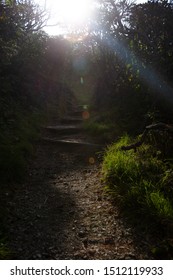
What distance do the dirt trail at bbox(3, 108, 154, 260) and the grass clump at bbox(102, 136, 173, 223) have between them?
351mm

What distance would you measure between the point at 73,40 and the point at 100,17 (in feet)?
26.8

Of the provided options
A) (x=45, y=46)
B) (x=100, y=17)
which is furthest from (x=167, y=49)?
(x=45, y=46)

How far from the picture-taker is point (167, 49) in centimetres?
976

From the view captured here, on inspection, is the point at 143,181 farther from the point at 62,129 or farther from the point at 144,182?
the point at 62,129

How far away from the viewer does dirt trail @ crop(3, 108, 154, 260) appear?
4.46 meters

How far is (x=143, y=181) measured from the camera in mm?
5699

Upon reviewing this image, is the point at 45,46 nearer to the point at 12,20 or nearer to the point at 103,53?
the point at 103,53

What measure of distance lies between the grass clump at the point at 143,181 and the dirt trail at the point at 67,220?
351 mm

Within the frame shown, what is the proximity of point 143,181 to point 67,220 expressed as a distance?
1579mm

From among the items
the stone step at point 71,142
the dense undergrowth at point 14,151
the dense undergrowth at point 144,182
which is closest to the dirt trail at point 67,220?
the dense undergrowth at point 14,151

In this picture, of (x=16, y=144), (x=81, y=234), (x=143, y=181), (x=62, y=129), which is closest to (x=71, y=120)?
(x=62, y=129)

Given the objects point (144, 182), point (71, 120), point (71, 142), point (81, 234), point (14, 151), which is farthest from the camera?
point (71, 120)

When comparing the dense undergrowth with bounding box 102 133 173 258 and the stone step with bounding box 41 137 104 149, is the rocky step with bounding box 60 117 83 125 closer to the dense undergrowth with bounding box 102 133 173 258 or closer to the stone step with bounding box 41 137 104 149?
the stone step with bounding box 41 137 104 149

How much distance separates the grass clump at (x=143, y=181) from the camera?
16.4ft
